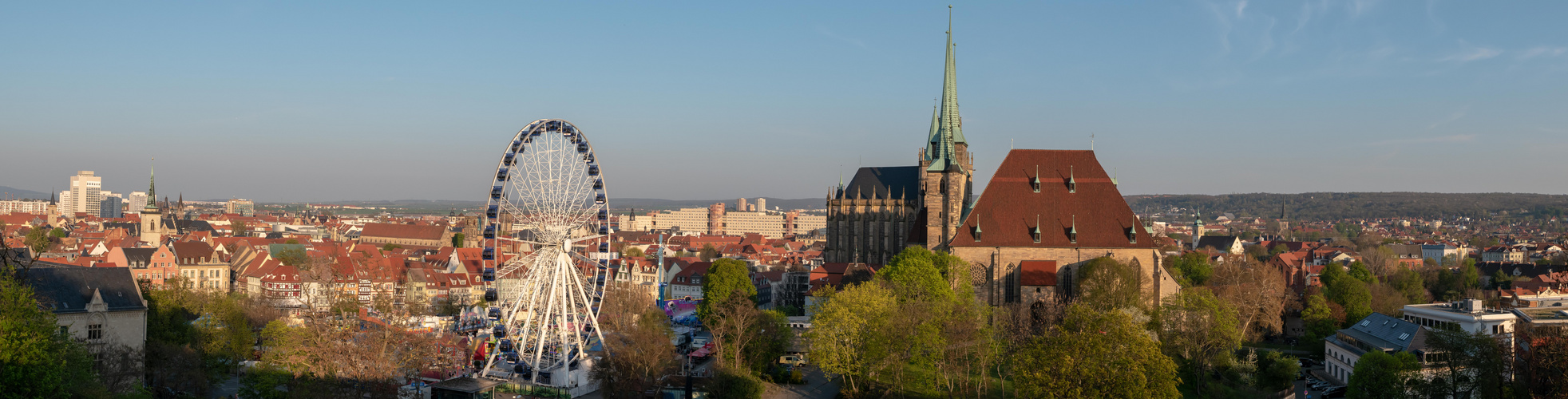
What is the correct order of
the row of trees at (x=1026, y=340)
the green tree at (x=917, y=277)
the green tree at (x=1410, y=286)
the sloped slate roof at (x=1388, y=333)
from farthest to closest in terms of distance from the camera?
1. the green tree at (x=1410, y=286)
2. the green tree at (x=917, y=277)
3. the sloped slate roof at (x=1388, y=333)
4. the row of trees at (x=1026, y=340)

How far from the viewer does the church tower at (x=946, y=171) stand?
6612 centimetres

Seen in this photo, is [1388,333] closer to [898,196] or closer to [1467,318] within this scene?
[1467,318]

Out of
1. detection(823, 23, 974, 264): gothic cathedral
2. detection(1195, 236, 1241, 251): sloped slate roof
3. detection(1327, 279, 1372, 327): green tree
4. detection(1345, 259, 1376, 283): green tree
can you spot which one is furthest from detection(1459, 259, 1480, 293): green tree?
detection(1195, 236, 1241, 251): sloped slate roof

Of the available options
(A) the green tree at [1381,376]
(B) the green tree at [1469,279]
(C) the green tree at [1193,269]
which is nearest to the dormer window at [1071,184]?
(A) the green tree at [1381,376]

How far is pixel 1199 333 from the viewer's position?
159 ft

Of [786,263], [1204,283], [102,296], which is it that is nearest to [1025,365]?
[102,296]

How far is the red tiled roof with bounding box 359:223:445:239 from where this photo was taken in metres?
165

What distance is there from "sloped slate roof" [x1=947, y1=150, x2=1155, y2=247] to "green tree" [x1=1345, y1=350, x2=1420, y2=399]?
16249mm

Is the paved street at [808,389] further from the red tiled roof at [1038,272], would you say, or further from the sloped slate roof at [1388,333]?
the sloped slate roof at [1388,333]

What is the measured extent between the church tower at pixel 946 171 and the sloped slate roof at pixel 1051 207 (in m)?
4.76

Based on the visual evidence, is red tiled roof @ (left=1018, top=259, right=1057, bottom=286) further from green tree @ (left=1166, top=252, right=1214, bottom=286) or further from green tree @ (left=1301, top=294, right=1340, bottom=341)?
green tree @ (left=1166, top=252, right=1214, bottom=286)

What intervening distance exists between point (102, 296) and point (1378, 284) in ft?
247

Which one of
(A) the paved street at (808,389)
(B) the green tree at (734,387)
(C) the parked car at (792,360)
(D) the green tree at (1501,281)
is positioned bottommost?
(A) the paved street at (808,389)

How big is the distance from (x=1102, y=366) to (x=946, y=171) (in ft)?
118
